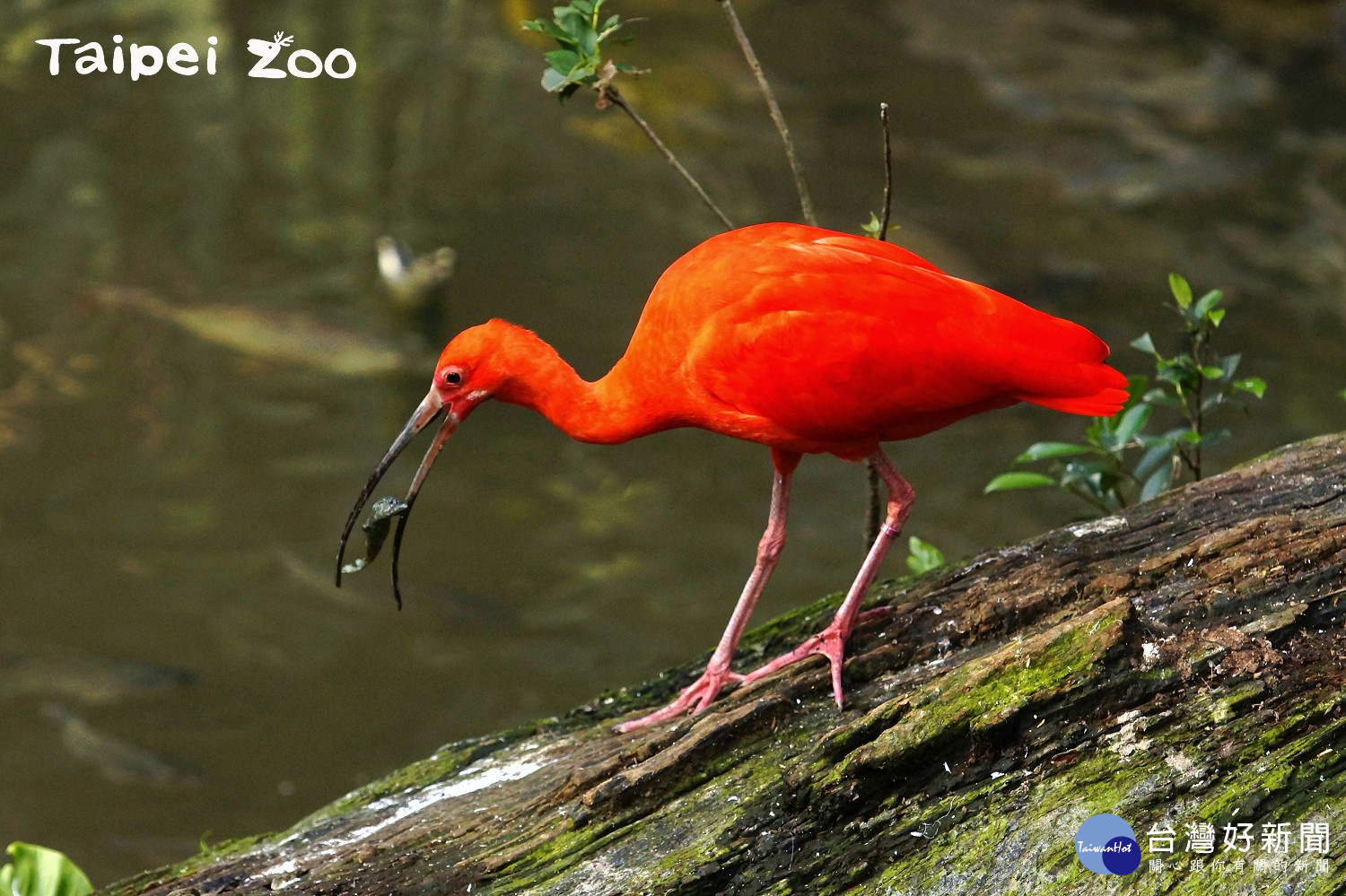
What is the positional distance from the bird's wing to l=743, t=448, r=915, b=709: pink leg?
0.80 feet

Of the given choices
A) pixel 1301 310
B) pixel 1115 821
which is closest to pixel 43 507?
pixel 1115 821

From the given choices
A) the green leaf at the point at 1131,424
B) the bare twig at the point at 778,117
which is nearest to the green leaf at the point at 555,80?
the bare twig at the point at 778,117

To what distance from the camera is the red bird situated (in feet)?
10.8

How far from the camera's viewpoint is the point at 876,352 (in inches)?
129

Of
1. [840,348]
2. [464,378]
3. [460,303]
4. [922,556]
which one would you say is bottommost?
[460,303]

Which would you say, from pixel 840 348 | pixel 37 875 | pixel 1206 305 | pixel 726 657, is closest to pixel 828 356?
pixel 840 348

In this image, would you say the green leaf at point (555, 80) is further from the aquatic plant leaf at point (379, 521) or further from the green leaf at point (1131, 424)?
the green leaf at point (1131, 424)

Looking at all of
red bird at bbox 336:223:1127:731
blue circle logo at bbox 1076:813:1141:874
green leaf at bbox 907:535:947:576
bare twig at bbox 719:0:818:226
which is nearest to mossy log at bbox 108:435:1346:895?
blue circle logo at bbox 1076:813:1141:874

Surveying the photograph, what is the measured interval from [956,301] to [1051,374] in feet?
0.95

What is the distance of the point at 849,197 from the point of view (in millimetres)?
11258

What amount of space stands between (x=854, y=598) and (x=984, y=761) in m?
0.65

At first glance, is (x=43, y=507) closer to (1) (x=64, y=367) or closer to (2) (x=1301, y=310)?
(1) (x=64, y=367)

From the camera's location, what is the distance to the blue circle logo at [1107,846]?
2.67 m

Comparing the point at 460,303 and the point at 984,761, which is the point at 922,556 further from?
the point at 460,303
